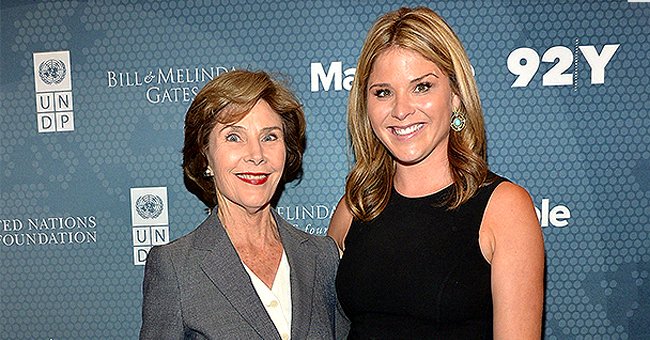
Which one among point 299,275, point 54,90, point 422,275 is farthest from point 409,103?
point 54,90

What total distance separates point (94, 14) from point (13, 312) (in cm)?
135

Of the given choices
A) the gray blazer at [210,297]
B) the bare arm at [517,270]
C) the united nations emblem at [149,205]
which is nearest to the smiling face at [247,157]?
the gray blazer at [210,297]

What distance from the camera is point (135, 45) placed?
2434mm

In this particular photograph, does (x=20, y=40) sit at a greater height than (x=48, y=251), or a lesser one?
greater

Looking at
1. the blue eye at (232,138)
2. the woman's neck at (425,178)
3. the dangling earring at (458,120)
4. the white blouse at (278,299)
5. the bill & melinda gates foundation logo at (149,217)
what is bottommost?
the white blouse at (278,299)

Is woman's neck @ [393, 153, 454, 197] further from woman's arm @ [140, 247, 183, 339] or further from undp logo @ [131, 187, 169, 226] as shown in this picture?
undp logo @ [131, 187, 169, 226]

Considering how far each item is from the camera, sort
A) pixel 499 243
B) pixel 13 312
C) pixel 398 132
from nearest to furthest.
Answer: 1. pixel 499 243
2. pixel 398 132
3. pixel 13 312

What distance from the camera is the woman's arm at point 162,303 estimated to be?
160cm

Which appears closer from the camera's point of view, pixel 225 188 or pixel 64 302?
pixel 225 188

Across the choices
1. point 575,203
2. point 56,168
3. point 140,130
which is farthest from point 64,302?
point 575,203

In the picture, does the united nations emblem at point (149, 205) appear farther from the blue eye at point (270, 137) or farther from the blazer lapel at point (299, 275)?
the blue eye at point (270, 137)

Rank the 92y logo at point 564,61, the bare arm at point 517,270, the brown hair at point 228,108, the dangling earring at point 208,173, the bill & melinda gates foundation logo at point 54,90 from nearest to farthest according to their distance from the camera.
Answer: the bare arm at point 517,270
the brown hair at point 228,108
the dangling earring at point 208,173
the 92y logo at point 564,61
the bill & melinda gates foundation logo at point 54,90

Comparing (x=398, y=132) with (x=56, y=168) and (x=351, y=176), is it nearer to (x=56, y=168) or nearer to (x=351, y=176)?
(x=351, y=176)

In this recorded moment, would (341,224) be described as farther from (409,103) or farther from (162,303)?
(162,303)
